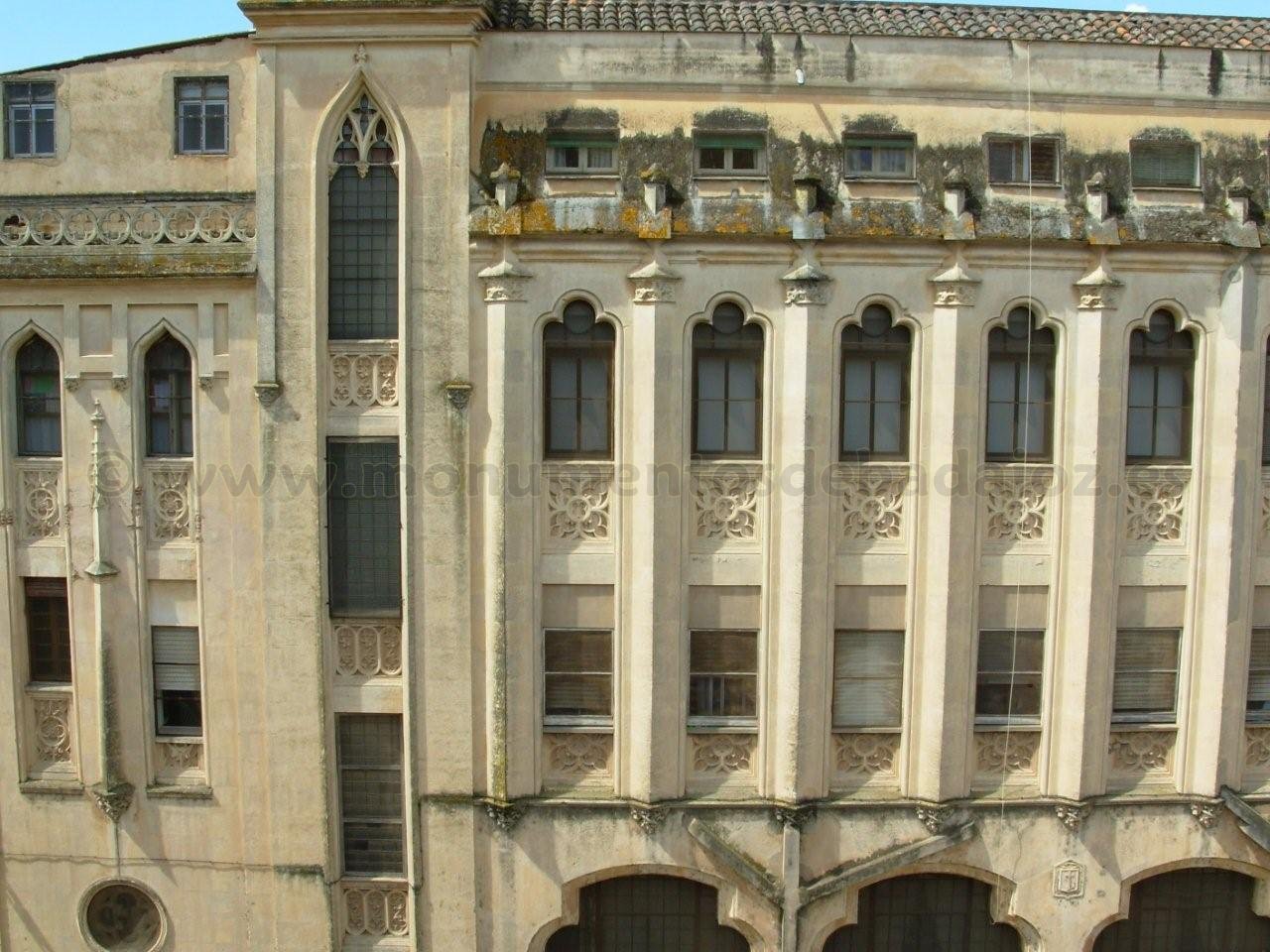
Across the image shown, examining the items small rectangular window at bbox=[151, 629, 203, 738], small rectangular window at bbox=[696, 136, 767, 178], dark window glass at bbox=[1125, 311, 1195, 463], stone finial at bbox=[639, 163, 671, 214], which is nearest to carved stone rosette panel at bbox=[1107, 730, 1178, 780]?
dark window glass at bbox=[1125, 311, 1195, 463]

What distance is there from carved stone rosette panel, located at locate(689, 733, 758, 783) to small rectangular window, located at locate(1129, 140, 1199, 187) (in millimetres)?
9589

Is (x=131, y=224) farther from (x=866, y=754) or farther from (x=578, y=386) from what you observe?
(x=866, y=754)

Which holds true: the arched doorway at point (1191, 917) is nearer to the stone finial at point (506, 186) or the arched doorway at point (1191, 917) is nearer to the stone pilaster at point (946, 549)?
the stone pilaster at point (946, 549)

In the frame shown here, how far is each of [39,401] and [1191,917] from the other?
60.6 ft

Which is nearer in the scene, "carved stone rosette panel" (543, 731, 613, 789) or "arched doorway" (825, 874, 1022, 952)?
"carved stone rosette panel" (543, 731, 613, 789)

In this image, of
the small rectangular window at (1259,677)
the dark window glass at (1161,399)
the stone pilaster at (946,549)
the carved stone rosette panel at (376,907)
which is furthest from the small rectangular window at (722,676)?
the small rectangular window at (1259,677)

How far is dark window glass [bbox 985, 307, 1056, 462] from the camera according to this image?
14.4 meters

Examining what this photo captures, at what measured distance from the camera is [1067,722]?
14516 millimetres

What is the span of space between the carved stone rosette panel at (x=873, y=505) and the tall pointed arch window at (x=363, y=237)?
21.6 feet

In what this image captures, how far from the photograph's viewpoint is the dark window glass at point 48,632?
14.9 meters

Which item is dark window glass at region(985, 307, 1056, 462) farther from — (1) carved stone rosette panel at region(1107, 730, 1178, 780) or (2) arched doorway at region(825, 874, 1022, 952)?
(2) arched doorway at region(825, 874, 1022, 952)

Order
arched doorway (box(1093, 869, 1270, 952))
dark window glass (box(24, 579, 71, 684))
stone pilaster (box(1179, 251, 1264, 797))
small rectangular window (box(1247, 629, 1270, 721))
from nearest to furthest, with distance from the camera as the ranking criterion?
stone pilaster (box(1179, 251, 1264, 797)) → dark window glass (box(24, 579, 71, 684)) → small rectangular window (box(1247, 629, 1270, 721)) → arched doorway (box(1093, 869, 1270, 952))

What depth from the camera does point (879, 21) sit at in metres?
14.9

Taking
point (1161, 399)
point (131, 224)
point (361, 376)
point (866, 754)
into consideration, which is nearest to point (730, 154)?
point (361, 376)
